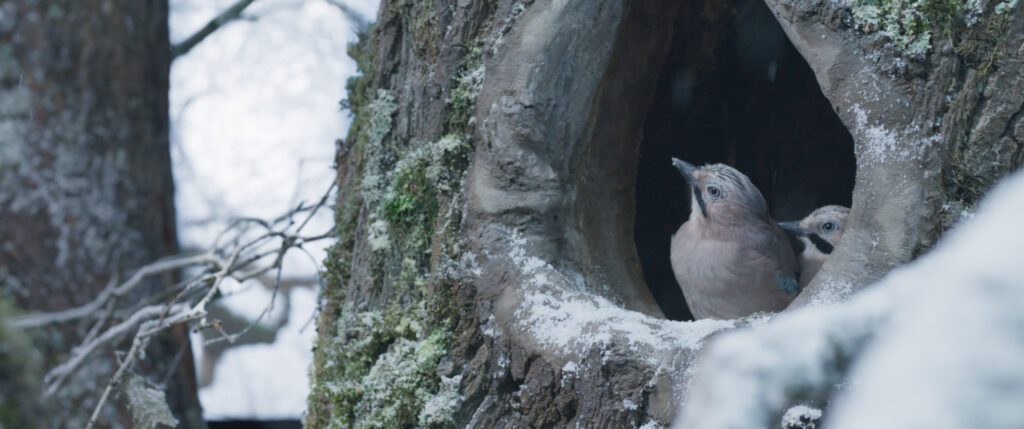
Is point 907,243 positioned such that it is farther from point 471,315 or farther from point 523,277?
point 471,315

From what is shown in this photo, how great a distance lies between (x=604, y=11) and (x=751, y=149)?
1.73 metres

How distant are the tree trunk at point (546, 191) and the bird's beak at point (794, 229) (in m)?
0.75

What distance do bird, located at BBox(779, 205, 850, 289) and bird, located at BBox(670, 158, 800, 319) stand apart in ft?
0.27

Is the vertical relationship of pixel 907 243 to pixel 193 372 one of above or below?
above

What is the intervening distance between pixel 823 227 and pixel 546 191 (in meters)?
1.51

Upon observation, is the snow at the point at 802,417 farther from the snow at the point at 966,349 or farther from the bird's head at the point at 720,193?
the bird's head at the point at 720,193

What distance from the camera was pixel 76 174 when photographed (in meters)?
5.07

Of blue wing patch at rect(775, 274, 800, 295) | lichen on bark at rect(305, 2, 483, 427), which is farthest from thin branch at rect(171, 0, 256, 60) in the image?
blue wing patch at rect(775, 274, 800, 295)

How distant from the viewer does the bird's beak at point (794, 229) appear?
14.1 ft

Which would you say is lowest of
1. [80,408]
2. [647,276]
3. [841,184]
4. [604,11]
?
[80,408]

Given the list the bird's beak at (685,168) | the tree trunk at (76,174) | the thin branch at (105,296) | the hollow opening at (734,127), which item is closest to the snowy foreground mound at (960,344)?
the bird's beak at (685,168)

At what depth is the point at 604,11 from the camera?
331 centimetres

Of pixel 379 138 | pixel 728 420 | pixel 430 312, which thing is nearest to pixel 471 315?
pixel 430 312

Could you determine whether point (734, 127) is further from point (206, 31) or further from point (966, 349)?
point (966, 349)
